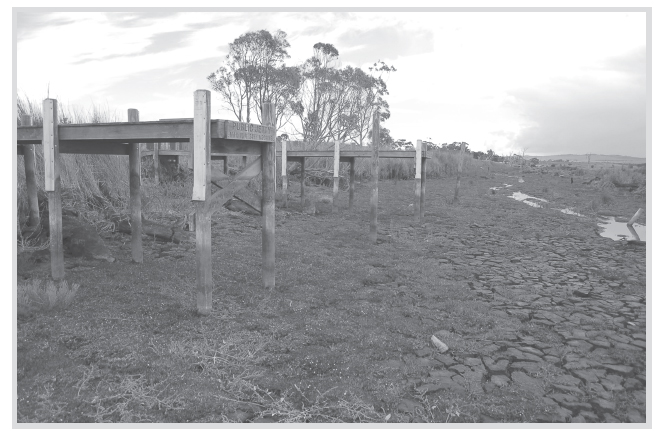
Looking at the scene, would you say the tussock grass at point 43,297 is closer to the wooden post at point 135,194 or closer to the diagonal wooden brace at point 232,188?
the diagonal wooden brace at point 232,188

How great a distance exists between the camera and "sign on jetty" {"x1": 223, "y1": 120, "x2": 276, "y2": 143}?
256 inches

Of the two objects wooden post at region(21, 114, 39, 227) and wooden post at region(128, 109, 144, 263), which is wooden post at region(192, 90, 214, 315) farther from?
wooden post at region(21, 114, 39, 227)

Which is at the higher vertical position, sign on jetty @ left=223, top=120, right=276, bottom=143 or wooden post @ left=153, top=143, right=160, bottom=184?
wooden post @ left=153, top=143, right=160, bottom=184

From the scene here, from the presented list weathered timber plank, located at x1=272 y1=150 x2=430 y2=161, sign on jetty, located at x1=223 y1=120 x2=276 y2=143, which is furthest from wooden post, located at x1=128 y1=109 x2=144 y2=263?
weathered timber plank, located at x1=272 y1=150 x2=430 y2=161

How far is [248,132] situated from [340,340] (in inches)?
116

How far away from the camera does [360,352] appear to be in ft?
19.5

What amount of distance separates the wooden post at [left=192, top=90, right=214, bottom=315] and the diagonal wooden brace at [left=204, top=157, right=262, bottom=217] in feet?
0.36

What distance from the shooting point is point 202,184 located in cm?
638

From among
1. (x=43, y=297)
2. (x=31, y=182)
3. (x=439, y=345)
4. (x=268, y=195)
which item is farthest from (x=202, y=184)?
(x=31, y=182)

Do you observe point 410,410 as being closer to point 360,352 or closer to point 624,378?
point 360,352

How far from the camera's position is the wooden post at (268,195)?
7906 millimetres

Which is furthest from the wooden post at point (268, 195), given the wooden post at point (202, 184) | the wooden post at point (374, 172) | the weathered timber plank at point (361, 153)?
the weathered timber plank at point (361, 153)

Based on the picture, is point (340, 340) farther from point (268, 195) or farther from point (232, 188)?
point (268, 195)

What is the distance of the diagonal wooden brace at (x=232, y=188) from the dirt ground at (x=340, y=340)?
1.47 m
